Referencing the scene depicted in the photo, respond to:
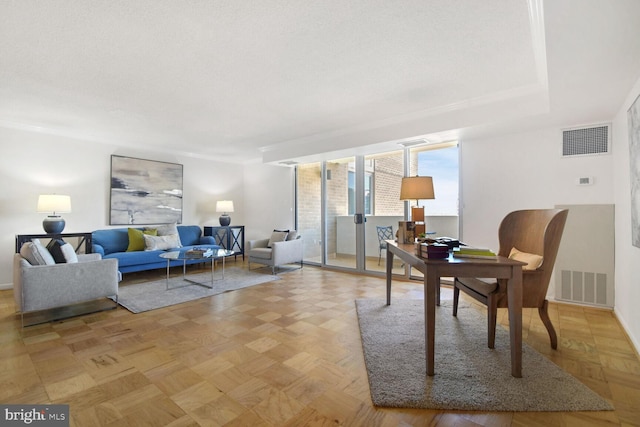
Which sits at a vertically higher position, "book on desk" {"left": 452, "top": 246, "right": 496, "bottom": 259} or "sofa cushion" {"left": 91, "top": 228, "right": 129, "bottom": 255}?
"book on desk" {"left": 452, "top": 246, "right": 496, "bottom": 259}

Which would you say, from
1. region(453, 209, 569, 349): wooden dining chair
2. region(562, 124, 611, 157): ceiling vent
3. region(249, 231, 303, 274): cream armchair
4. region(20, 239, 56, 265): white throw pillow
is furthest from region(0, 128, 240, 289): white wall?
region(562, 124, 611, 157): ceiling vent

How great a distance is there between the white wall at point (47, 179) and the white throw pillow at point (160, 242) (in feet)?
2.91

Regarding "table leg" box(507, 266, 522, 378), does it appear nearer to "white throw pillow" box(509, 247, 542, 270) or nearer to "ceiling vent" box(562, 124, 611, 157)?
"white throw pillow" box(509, 247, 542, 270)

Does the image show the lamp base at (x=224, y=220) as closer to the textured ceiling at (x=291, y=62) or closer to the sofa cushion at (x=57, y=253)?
the textured ceiling at (x=291, y=62)

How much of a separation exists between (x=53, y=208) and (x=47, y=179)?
80 centimetres

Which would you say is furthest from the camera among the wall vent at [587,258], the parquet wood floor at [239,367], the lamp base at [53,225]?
the lamp base at [53,225]

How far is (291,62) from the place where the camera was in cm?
257

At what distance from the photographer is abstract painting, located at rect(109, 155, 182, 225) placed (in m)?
5.14

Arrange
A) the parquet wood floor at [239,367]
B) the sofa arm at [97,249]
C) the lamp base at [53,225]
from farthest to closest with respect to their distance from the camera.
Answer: the sofa arm at [97,249] < the lamp base at [53,225] < the parquet wood floor at [239,367]

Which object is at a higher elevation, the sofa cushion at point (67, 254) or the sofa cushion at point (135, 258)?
the sofa cushion at point (67, 254)

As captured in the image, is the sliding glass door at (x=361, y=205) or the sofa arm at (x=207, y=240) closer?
the sliding glass door at (x=361, y=205)

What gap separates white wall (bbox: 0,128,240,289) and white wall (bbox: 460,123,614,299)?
18.3 ft

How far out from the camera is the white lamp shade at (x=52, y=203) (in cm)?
398

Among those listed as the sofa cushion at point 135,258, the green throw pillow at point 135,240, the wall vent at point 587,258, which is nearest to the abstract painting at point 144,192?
the green throw pillow at point 135,240
